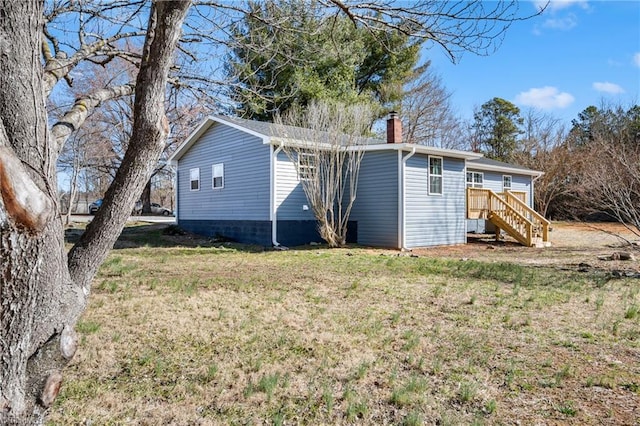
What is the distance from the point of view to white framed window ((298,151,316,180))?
12.5 m

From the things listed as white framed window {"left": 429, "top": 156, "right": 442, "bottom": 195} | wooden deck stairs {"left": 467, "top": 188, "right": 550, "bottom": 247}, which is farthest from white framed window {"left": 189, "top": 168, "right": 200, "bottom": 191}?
wooden deck stairs {"left": 467, "top": 188, "right": 550, "bottom": 247}

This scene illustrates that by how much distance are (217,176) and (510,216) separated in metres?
9.76

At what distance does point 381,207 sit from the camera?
13023 millimetres

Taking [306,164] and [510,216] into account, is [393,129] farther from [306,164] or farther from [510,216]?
[510,216]

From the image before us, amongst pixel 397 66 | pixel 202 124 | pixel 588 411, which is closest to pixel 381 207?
pixel 202 124

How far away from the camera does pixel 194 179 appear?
16.2m

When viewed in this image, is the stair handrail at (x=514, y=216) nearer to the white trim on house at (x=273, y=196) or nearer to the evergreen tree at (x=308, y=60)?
the evergreen tree at (x=308, y=60)

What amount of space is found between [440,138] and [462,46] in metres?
28.3

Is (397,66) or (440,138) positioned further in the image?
(440,138)

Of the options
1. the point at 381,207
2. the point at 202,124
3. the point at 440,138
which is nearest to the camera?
the point at 381,207

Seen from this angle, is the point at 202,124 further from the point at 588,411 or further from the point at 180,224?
the point at 588,411

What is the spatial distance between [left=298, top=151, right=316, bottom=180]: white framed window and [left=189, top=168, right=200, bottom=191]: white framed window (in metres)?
4.84

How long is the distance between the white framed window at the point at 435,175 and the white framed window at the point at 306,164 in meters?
3.67

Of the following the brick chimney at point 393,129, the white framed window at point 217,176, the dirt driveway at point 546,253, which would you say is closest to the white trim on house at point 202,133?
the white framed window at point 217,176
